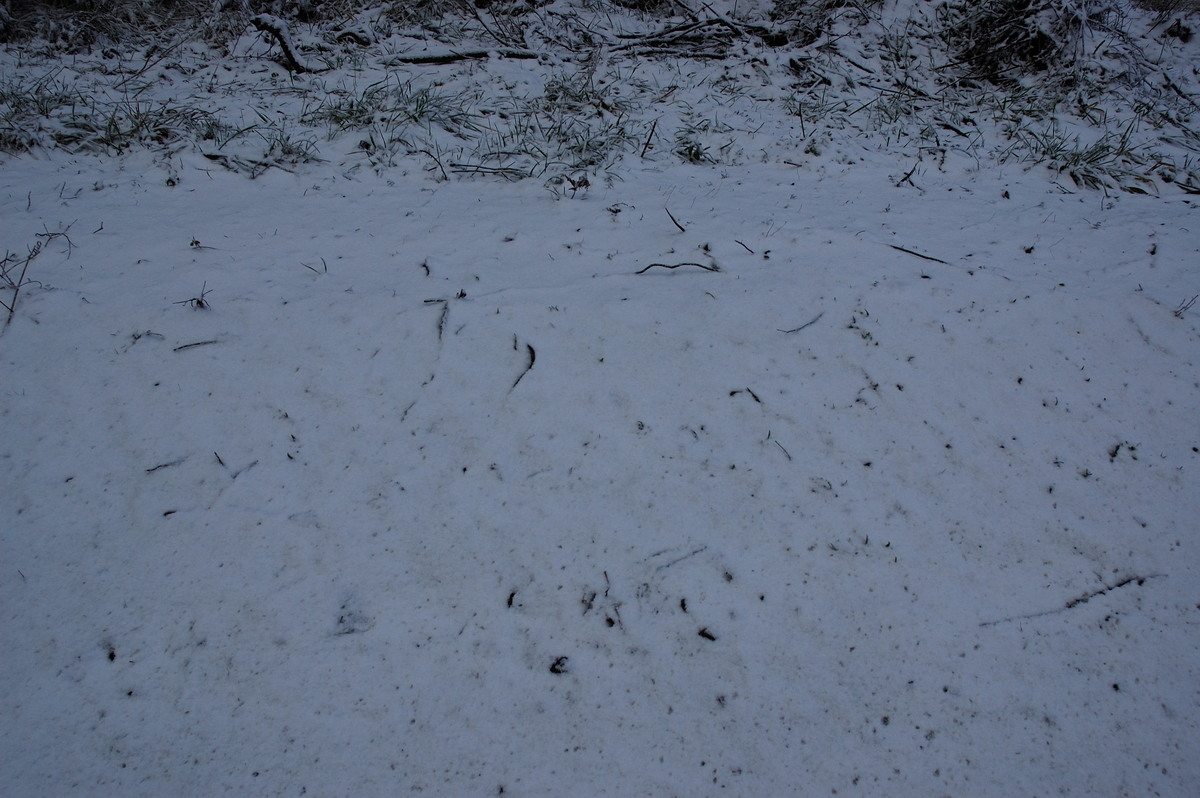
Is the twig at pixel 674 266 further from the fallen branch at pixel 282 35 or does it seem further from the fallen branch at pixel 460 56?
the fallen branch at pixel 282 35

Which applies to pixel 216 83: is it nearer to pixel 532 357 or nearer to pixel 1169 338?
pixel 532 357

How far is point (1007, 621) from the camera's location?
181 cm

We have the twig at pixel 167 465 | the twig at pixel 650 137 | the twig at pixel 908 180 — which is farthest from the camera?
the twig at pixel 650 137

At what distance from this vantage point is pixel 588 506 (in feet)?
6.66

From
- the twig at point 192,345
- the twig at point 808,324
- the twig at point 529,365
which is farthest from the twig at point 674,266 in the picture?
the twig at point 192,345

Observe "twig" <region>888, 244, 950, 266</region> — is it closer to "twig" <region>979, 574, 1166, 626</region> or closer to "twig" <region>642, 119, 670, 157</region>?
"twig" <region>979, 574, 1166, 626</region>

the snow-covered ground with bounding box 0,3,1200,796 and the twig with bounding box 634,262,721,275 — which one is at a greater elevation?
the twig with bounding box 634,262,721,275

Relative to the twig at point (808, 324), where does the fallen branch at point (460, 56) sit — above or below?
above

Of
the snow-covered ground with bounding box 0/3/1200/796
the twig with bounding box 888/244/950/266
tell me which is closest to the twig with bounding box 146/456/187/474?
the snow-covered ground with bounding box 0/3/1200/796

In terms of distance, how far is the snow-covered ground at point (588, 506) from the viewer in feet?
5.16

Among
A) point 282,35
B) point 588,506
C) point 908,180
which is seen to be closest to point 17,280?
point 588,506

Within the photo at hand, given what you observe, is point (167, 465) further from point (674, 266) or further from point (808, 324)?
point (808, 324)

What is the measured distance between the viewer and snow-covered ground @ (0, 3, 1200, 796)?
1.57m

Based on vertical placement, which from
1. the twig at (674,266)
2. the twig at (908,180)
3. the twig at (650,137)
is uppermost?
the twig at (650,137)
